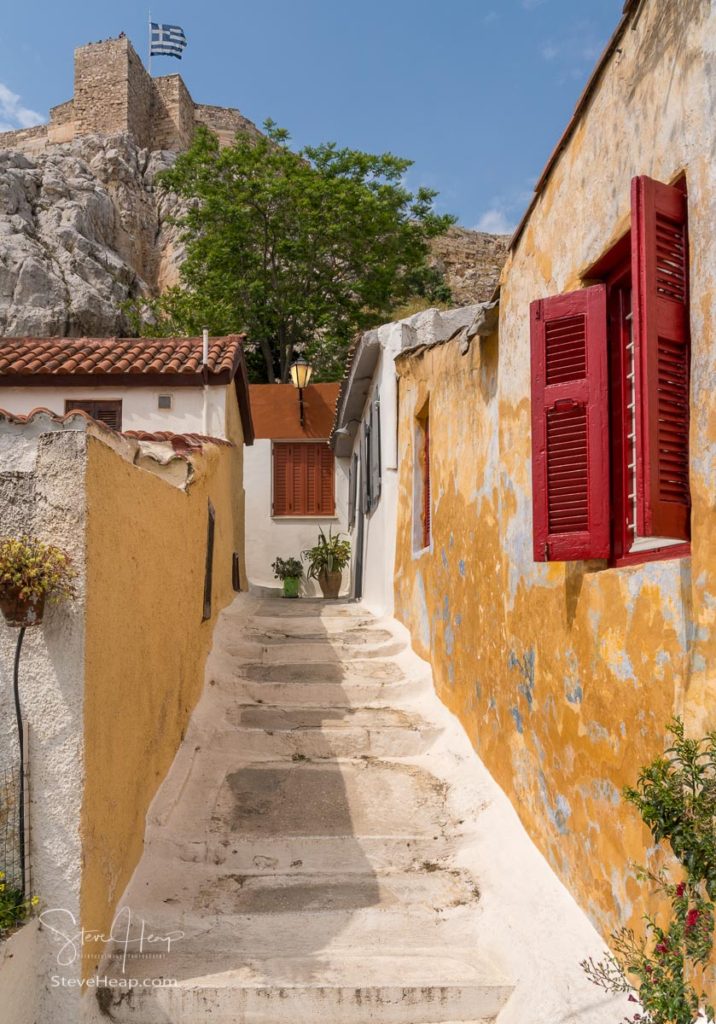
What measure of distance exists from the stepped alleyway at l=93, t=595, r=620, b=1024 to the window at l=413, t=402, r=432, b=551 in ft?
4.77

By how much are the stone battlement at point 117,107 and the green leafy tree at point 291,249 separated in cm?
1692

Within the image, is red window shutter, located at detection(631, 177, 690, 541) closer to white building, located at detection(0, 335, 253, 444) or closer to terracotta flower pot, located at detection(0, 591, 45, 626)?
terracotta flower pot, located at detection(0, 591, 45, 626)

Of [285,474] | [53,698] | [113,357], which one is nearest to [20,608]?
[53,698]

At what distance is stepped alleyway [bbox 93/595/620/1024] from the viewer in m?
3.81

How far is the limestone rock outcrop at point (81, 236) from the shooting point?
24.4m

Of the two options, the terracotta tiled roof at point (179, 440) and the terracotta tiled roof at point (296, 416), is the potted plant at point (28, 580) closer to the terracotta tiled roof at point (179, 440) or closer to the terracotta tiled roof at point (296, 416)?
the terracotta tiled roof at point (179, 440)

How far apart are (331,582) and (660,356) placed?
492 inches

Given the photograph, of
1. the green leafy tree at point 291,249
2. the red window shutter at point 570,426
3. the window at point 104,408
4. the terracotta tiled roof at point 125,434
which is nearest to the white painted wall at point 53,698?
the terracotta tiled roof at point 125,434

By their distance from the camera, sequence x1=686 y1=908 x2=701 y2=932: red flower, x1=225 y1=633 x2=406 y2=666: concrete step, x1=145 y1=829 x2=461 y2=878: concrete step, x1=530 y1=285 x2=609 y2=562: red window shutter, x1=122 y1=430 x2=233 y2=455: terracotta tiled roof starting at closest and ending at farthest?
x1=686 y1=908 x2=701 y2=932: red flower
x1=530 y1=285 x2=609 y2=562: red window shutter
x1=145 y1=829 x2=461 y2=878: concrete step
x1=225 y1=633 x2=406 y2=666: concrete step
x1=122 y1=430 x2=233 y2=455: terracotta tiled roof

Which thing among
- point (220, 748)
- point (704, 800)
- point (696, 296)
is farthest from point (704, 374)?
point (220, 748)

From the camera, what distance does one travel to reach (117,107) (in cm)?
3781

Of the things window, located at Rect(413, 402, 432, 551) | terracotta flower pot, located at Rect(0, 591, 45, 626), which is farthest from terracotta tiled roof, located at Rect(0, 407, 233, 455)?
window, located at Rect(413, 402, 432, 551)

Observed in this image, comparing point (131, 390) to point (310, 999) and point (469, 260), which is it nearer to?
point (310, 999)

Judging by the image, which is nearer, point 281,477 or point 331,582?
point 331,582
